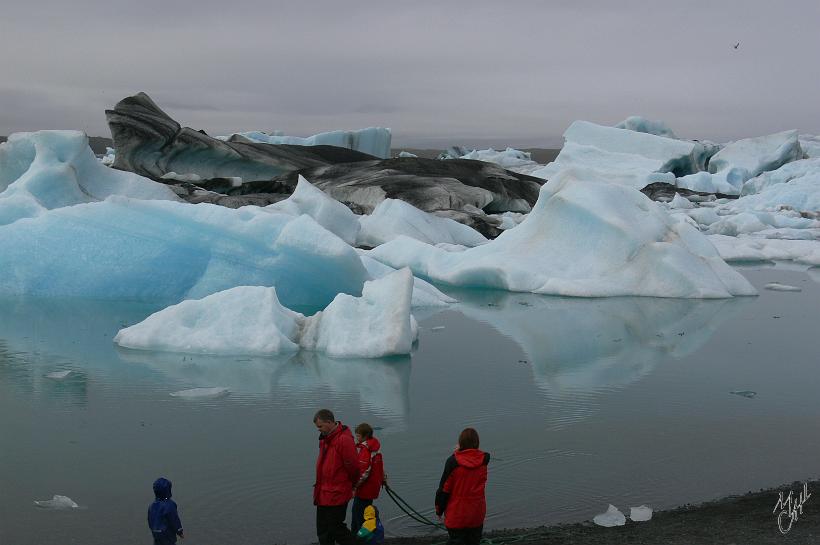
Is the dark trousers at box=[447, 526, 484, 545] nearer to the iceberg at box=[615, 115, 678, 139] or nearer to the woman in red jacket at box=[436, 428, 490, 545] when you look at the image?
the woman in red jacket at box=[436, 428, 490, 545]

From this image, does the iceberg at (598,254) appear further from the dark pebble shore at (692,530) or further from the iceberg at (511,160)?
the iceberg at (511,160)

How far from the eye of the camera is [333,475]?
3611mm

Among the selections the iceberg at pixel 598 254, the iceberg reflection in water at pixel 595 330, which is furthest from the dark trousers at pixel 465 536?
the iceberg at pixel 598 254

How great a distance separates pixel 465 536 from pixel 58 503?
2018 mm

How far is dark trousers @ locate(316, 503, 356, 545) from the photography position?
12.0 feet

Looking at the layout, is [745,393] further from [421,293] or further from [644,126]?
[644,126]

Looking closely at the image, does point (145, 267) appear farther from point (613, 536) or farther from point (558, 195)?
point (613, 536)

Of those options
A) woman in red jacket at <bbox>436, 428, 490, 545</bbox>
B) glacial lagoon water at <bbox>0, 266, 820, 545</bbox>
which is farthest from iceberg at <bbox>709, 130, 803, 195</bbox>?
woman in red jacket at <bbox>436, 428, 490, 545</bbox>

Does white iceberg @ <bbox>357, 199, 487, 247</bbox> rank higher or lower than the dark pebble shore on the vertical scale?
higher

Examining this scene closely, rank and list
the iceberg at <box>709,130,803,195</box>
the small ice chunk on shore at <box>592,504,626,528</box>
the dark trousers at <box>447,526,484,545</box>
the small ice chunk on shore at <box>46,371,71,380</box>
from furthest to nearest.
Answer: the iceberg at <box>709,130,803,195</box>
the small ice chunk on shore at <box>46,371,71,380</box>
the small ice chunk on shore at <box>592,504,626,528</box>
the dark trousers at <box>447,526,484,545</box>

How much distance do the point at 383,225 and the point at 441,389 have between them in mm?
11759

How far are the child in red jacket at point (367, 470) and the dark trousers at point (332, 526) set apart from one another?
0.10 metres

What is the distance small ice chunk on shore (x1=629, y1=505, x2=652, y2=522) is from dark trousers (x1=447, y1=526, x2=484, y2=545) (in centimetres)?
107

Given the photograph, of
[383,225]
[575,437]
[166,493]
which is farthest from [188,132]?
[166,493]
